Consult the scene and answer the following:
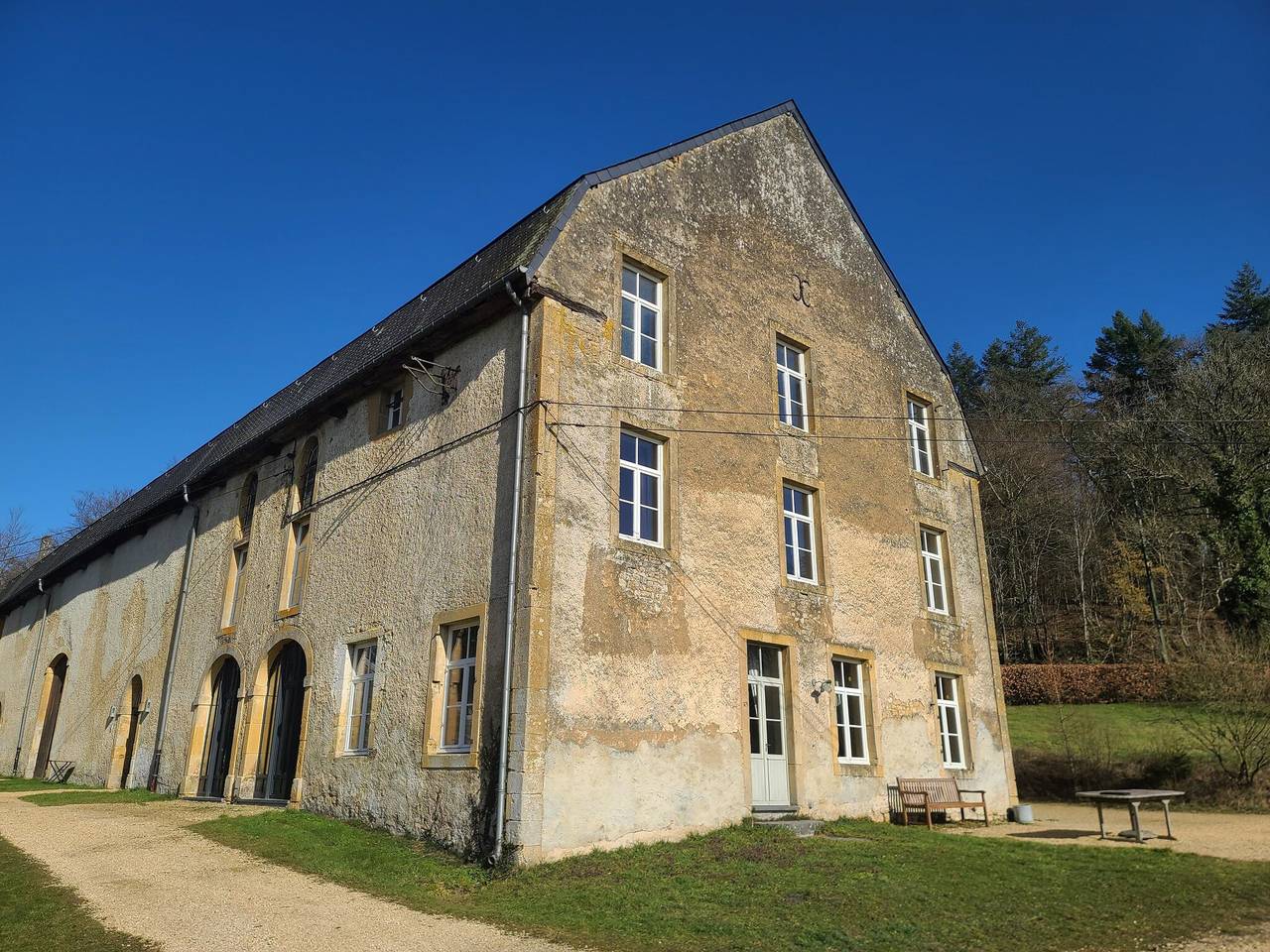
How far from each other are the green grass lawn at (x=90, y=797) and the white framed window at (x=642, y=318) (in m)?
12.1

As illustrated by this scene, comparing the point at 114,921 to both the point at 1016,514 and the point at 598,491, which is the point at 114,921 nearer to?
the point at 598,491

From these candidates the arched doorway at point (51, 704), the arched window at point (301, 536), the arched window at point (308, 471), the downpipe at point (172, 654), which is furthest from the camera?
the arched doorway at point (51, 704)

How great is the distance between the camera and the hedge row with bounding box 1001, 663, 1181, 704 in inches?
1045

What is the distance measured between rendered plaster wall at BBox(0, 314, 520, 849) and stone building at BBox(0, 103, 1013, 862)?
61 millimetres

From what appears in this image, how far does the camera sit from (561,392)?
11406mm

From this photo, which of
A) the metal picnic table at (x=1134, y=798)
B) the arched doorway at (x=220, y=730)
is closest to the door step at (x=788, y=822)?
the metal picnic table at (x=1134, y=798)

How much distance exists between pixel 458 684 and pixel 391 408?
534 centimetres

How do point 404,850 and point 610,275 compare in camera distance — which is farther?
point 610,275

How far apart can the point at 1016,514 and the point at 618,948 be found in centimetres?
3358

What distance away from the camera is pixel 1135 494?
3266cm

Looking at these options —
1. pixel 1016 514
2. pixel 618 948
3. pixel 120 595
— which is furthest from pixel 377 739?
pixel 1016 514

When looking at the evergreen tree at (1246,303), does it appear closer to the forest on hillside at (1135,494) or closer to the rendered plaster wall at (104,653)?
the forest on hillside at (1135,494)

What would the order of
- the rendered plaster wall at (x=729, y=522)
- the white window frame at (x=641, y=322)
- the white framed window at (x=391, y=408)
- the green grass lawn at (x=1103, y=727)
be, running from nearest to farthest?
the rendered plaster wall at (x=729, y=522), the white window frame at (x=641, y=322), the white framed window at (x=391, y=408), the green grass lawn at (x=1103, y=727)

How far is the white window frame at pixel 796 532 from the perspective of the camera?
1404 cm
